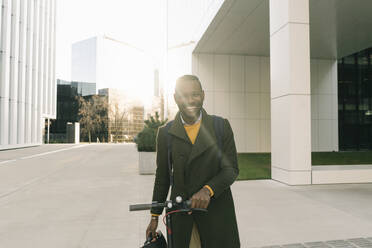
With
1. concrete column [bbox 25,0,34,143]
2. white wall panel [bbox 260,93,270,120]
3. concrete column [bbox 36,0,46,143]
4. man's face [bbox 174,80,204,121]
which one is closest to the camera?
man's face [bbox 174,80,204,121]

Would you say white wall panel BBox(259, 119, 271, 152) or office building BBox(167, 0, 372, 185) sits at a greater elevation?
office building BBox(167, 0, 372, 185)

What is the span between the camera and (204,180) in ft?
5.58

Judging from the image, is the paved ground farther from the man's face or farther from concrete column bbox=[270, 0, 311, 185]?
the man's face

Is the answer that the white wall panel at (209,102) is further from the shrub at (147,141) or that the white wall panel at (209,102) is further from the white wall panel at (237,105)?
the shrub at (147,141)

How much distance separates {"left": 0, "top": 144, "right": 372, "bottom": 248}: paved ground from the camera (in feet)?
11.9

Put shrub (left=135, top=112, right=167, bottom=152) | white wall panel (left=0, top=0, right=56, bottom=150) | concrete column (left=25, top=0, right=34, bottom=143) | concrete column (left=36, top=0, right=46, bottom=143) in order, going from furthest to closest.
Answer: concrete column (left=36, top=0, right=46, bottom=143) → concrete column (left=25, top=0, right=34, bottom=143) → white wall panel (left=0, top=0, right=56, bottom=150) → shrub (left=135, top=112, right=167, bottom=152)

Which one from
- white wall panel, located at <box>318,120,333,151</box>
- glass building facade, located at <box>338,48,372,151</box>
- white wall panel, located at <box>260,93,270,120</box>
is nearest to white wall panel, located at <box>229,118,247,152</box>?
white wall panel, located at <box>260,93,270,120</box>

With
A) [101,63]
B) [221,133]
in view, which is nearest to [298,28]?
[221,133]

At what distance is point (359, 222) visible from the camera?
4.33m

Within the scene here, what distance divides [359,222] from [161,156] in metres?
4.17

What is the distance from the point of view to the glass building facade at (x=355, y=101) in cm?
2186

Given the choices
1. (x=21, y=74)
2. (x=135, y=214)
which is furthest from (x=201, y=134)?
(x=21, y=74)

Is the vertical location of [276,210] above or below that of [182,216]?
below

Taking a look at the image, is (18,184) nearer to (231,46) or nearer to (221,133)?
(221,133)
